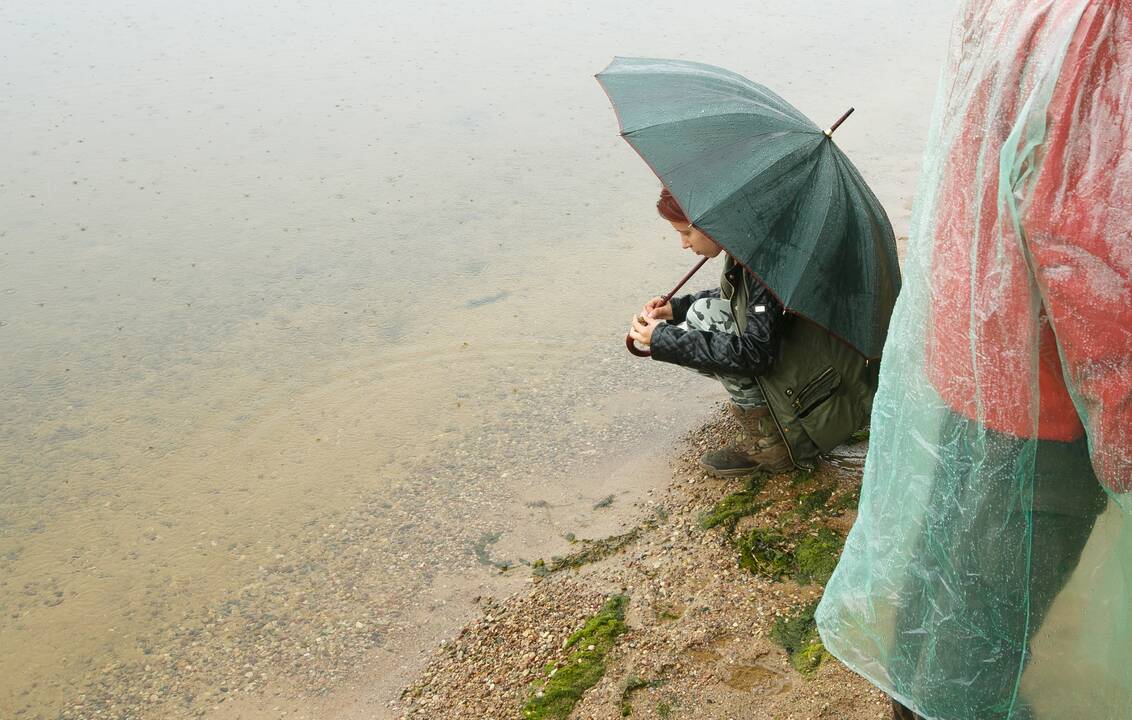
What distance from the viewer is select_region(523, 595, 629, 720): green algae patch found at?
2.59 meters

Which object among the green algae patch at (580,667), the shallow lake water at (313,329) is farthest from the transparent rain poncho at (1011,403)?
the shallow lake water at (313,329)

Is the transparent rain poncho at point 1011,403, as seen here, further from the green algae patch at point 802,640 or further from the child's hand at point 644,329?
the child's hand at point 644,329

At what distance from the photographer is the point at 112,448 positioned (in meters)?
4.08

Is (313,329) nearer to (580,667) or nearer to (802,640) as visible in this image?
(580,667)

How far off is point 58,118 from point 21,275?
78.7 inches

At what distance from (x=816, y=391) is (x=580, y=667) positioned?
3.52ft

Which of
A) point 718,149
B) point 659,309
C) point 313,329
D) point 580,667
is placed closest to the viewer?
point 580,667

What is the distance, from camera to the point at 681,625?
9.20 ft

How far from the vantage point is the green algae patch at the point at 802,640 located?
2.61 m

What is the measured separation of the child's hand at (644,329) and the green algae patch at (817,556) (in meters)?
0.74

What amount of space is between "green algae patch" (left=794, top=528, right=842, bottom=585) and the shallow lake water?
2.37 ft

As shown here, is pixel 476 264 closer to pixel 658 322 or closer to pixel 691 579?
pixel 658 322

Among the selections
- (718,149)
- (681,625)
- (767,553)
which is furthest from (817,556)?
(718,149)

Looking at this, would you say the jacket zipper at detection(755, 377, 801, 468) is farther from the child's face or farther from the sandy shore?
the child's face
